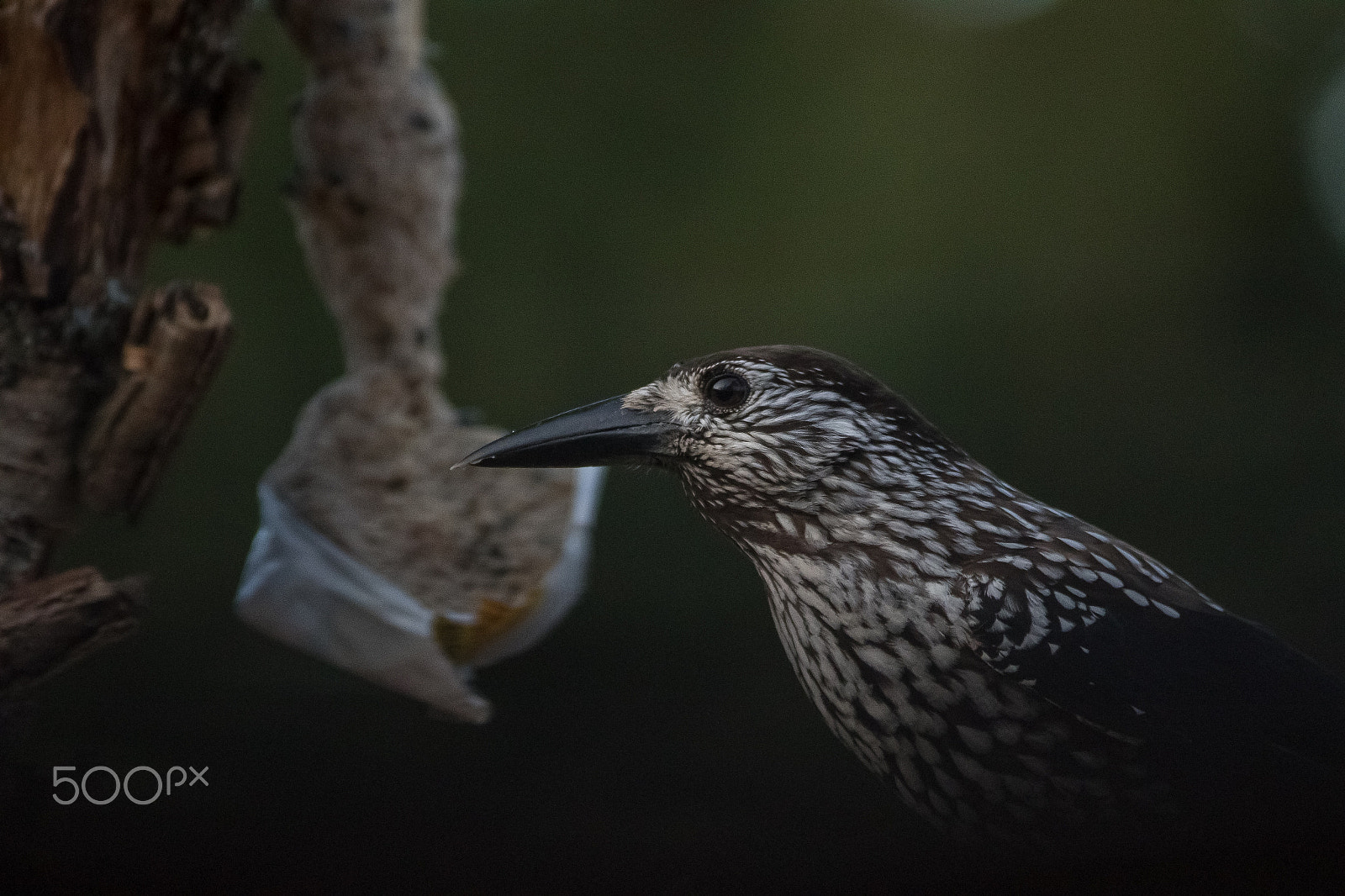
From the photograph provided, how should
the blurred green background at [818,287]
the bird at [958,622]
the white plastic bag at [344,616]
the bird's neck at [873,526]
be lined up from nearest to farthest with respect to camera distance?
the bird at [958,622] < the bird's neck at [873,526] < the white plastic bag at [344,616] < the blurred green background at [818,287]

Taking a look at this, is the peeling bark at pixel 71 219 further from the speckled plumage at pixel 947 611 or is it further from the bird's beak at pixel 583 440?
the speckled plumage at pixel 947 611

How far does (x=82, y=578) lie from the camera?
3.26 ft

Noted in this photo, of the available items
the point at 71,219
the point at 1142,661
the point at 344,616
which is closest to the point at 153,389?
the point at 71,219

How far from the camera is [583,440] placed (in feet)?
3.46

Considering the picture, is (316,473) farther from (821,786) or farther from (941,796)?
(941,796)

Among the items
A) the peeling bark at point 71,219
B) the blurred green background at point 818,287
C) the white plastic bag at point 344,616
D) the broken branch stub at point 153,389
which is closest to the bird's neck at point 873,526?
the white plastic bag at point 344,616

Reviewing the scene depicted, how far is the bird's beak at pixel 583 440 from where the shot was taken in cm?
103

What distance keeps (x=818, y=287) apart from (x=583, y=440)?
120 centimetres

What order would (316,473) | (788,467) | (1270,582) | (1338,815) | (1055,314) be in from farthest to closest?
(1055,314), (1270,582), (316,473), (788,467), (1338,815)

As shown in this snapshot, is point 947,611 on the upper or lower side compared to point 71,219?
lower

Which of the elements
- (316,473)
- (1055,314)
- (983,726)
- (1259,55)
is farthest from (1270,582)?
(316,473)

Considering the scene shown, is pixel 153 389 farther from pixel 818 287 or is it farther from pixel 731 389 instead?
pixel 818 287

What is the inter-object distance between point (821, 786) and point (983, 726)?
18cm

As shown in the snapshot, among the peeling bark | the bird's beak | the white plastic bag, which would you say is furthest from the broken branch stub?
the bird's beak
